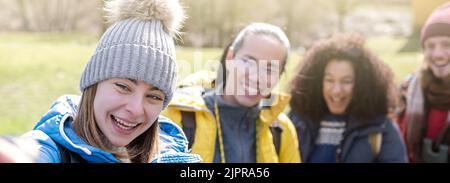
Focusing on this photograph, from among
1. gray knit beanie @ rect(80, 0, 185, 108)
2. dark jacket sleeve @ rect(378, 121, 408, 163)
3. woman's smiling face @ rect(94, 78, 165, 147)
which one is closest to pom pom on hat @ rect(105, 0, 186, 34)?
gray knit beanie @ rect(80, 0, 185, 108)

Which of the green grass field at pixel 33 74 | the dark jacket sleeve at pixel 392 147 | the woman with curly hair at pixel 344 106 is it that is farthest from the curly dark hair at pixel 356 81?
the green grass field at pixel 33 74

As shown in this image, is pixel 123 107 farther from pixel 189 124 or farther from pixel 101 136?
pixel 189 124

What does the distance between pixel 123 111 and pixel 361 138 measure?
4.79 ft

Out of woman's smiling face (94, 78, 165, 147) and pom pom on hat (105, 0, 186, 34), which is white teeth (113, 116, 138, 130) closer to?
woman's smiling face (94, 78, 165, 147)

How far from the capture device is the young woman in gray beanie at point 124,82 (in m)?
1.42

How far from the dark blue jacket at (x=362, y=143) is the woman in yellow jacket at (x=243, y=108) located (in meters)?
0.32

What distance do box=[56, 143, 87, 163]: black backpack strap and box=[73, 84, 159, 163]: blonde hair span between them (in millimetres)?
55

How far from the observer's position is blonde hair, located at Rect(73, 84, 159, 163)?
141 cm

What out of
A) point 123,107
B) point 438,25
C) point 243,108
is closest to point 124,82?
point 123,107

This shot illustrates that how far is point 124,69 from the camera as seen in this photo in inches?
Answer: 56.1

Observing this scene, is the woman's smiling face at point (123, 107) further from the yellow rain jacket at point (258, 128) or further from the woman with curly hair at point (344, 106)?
the woman with curly hair at point (344, 106)
